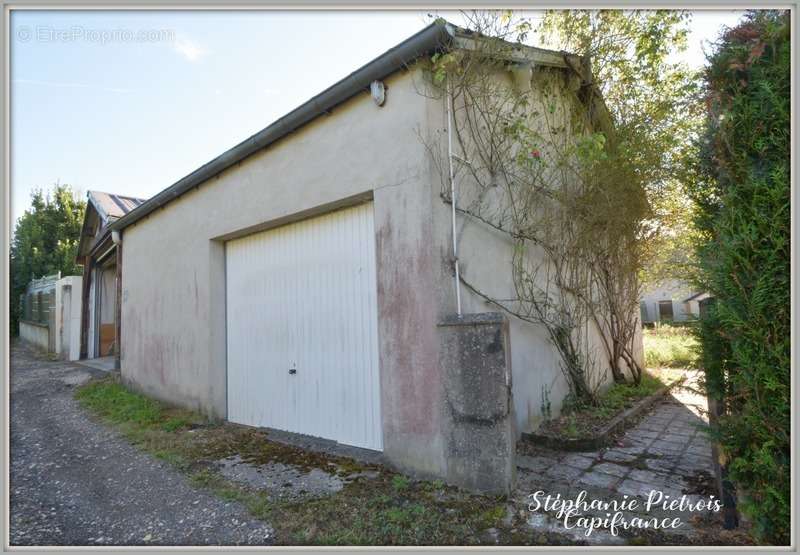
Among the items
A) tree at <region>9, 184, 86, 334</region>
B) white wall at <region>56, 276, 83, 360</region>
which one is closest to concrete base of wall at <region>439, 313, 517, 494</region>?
white wall at <region>56, 276, 83, 360</region>

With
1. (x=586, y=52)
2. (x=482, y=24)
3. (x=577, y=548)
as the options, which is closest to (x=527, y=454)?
(x=577, y=548)

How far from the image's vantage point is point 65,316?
13945 mm

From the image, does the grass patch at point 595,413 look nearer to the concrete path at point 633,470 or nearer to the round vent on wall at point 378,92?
the concrete path at point 633,470

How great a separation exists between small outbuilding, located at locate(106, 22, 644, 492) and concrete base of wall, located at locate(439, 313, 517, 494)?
12mm

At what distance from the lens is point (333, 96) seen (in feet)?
14.5

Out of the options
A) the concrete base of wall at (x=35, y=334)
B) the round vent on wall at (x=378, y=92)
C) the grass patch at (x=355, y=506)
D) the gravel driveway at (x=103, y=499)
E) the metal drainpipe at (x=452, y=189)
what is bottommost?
the gravel driveway at (x=103, y=499)

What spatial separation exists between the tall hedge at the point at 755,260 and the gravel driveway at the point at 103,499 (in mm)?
2985

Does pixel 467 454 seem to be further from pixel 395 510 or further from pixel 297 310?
pixel 297 310

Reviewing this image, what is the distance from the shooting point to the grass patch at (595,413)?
15.4 feet

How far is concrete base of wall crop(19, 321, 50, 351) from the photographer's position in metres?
15.7

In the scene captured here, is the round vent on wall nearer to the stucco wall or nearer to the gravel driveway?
the stucco wall

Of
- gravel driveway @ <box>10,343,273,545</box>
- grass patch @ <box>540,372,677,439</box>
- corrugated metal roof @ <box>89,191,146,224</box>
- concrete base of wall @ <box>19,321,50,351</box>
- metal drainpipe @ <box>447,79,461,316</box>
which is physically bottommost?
gravel driveway @ <box>10,343,273,545</box>

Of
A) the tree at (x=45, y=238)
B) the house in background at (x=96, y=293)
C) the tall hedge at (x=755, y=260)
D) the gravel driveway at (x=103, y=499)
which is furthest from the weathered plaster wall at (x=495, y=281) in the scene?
the tree at (x=45, y=238)

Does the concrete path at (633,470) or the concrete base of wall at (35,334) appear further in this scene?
the concrete base of wall at (35,334)
